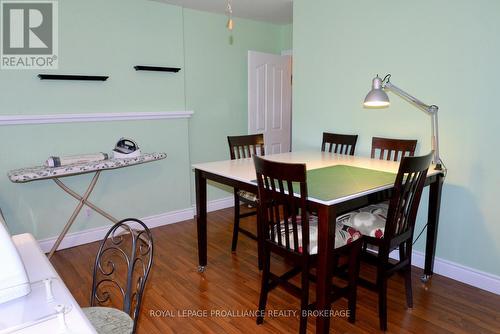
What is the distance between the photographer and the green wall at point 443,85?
2414 millimetres

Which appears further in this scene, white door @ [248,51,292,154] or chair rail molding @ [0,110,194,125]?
white door @ [248,51,292,154]

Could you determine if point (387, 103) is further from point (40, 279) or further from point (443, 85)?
point (40, 279)

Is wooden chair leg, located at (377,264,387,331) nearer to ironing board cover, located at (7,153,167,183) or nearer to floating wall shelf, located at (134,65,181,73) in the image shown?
ironing board cover, located at (7,153,167,183)

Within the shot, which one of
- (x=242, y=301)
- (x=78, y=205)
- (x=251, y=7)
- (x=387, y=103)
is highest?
(x=251, y=7)

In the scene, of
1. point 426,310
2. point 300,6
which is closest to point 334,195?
point 426,310

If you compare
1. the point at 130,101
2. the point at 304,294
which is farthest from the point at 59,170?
the point at 304,294

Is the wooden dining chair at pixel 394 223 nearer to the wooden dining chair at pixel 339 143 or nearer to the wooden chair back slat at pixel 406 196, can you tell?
the wooden chair back slat at pixel 406 196

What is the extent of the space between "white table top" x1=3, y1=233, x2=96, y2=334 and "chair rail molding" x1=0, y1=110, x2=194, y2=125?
191cm

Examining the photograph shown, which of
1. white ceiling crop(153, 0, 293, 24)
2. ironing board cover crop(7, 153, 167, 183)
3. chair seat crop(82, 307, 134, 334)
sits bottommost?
chair seat crop(82, 307, 134, 334)

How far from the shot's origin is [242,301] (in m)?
2.40

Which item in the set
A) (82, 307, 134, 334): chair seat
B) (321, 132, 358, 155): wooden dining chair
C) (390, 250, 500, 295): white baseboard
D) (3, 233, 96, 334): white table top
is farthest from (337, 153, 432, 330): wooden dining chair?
(3, 233, 96, 334): white table top

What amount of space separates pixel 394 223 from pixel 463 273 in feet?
3.51

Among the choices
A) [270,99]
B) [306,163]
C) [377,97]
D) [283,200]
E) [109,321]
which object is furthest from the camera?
[270,99]

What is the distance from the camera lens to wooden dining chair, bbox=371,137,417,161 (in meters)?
2.73
